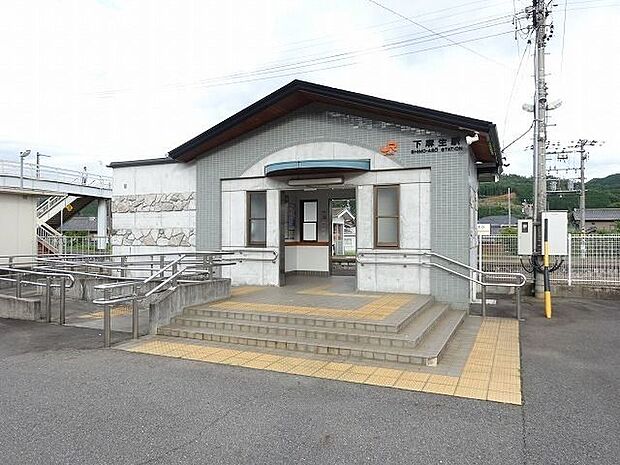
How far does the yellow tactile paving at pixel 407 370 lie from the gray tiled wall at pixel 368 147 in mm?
2444

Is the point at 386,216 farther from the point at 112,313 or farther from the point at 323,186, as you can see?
the point at 112,313

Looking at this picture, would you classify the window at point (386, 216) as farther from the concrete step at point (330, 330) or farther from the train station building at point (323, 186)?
the concrete step at point (330, 330)

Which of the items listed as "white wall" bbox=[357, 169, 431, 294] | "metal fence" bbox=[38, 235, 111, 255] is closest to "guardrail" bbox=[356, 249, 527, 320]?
"white wall" bbox=[357, 169, 431, 294]

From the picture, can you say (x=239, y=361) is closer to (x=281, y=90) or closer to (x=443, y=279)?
(x=443, y=279)

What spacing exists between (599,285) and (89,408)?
12.6 m

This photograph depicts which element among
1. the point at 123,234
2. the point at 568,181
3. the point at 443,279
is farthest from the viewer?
the point at 568,181

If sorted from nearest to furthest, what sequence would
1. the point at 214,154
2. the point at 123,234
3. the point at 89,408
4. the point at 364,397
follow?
the point at 89,408 < the point at 364,397 < the point at 214,154 < the point at 123,234

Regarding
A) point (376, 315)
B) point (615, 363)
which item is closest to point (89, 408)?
point (376, 315)

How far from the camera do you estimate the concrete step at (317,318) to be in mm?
6961

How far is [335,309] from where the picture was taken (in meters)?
8.12

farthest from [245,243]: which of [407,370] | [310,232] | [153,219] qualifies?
[407,370]

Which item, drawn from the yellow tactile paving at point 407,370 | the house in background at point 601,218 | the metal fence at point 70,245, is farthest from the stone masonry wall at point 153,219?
the house in background at point 601,218

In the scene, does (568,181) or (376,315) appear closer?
(376,315)

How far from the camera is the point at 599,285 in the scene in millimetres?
12445
